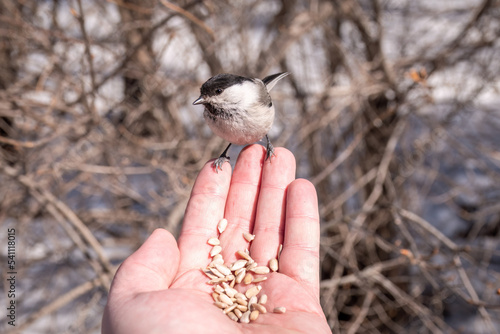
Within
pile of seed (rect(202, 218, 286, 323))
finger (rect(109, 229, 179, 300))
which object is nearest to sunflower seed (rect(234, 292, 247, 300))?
pile of seed (rect(202, 218, 286, 323))

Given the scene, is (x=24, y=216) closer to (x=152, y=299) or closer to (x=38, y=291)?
(x=38, y=291)

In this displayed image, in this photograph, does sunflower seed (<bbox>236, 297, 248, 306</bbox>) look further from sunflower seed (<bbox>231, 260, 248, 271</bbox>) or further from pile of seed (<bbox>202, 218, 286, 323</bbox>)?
sunflower seed (<bbox>231, 260, 248, 271</bbox>)

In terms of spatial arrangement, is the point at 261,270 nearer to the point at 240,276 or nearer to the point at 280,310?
the point at 240,276

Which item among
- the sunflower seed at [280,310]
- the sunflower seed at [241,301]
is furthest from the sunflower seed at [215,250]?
the sunflower seed at [280,310]

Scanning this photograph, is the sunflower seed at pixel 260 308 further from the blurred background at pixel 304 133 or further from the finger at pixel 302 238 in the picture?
the blurred background at pixel 304 133

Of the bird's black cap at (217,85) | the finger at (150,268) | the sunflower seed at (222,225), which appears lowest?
the sunflower seed at (222,225)

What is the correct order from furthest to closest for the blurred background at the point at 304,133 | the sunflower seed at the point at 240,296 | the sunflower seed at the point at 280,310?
the blurred background at the point at 304,133 → the sunflower seed at the point at 240,296 → the sunflower seed at the point at 280,310

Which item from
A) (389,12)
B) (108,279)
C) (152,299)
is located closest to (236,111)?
(152,299)
